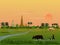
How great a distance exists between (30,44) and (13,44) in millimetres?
1713

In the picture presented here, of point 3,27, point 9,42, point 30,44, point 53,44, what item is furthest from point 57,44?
point 3,27

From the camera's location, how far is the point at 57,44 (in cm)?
3538

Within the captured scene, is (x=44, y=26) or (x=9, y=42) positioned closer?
(x=9, y=42)

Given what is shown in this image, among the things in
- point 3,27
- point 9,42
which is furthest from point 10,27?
point 9,42

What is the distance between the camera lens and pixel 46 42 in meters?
35.9

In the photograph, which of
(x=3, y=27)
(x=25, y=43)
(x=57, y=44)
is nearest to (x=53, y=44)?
(x=57, y=44)

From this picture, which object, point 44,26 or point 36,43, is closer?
point 36,43

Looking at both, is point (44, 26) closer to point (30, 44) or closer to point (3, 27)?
point (3, 27)

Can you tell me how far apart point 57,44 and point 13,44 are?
443cm

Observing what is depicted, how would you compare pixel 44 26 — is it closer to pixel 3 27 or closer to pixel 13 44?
pixel 3 27

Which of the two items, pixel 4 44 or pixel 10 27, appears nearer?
pixel 4 44

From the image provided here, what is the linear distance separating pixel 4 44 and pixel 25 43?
2282 millimetres

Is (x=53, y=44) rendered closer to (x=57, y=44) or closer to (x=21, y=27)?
(x=57, y=44)

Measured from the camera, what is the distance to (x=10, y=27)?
503 feet
